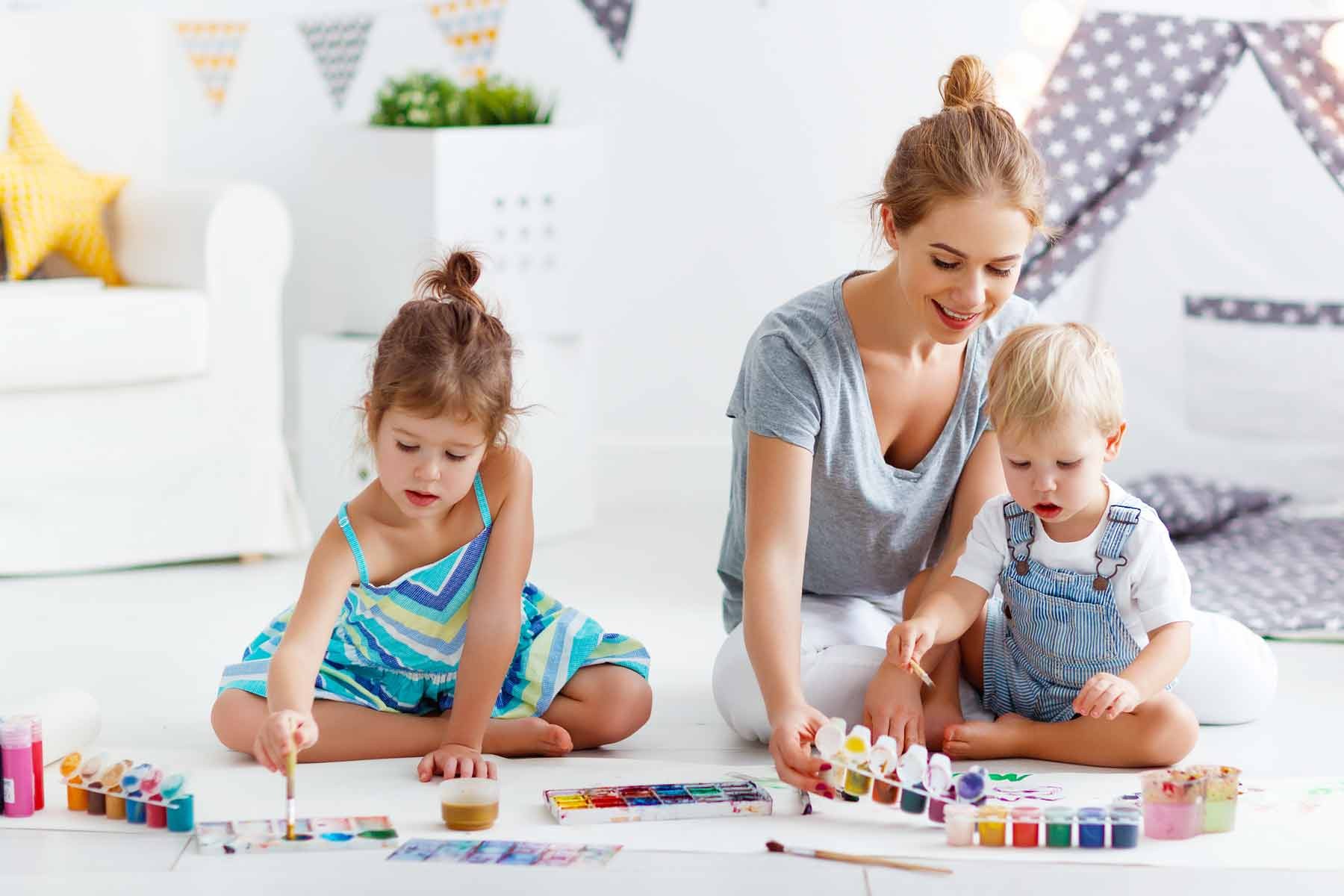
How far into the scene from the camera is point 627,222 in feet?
9.58

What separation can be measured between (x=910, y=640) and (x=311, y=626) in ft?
1.67

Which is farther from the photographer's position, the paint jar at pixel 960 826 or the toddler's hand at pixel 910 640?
the toddler's hand at pixel 910 640

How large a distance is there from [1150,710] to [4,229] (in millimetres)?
1879

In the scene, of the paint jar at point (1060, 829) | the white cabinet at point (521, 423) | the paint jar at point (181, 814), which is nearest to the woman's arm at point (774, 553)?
the paint jar at point (1060, 829)

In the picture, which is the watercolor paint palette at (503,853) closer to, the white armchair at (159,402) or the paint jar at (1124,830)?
the paint jar at (1124,830)

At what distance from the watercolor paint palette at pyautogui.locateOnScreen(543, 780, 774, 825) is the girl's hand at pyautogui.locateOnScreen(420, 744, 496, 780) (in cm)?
7

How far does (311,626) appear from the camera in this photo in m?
1.40

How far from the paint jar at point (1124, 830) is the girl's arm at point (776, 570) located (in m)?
0.25

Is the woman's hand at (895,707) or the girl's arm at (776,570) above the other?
the girl's arm at (776,570)

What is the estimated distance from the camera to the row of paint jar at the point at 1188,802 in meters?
1.25

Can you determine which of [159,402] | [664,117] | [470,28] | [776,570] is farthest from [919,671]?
[470,28]

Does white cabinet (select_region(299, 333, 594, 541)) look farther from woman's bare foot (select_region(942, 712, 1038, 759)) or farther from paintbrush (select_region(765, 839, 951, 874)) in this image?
paintbrush (select_region(765, 839, 951, 874))

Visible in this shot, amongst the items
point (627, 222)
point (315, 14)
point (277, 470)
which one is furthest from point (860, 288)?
point (315, 14)

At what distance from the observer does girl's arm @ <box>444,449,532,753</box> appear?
1446mm
